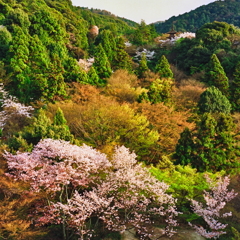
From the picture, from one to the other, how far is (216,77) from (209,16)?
70.6 meters

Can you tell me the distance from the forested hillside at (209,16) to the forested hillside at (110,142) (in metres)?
48.8

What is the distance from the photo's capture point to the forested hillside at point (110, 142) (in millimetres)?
10172

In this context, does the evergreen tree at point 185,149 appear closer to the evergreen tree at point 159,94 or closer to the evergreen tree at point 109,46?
the evergreen tree at point 159,94

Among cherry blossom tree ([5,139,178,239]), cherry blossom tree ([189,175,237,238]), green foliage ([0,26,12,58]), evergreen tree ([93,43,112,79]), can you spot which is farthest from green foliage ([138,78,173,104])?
green foliage ([0,26,12,58])

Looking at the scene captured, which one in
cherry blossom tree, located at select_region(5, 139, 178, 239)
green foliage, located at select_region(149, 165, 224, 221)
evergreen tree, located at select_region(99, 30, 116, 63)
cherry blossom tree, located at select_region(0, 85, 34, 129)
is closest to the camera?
cherry blossom tree, located at select_region(5, 139, 178, 239)

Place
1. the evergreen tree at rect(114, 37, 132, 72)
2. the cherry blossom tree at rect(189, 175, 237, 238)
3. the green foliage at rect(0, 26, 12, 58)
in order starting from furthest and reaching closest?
the evergreen tree at rect(114, 37, 132, 72) → the green foliage at rect(0, 26, 12, 58) → the cherry blossom tree at rect(189, 175, 237, 238)

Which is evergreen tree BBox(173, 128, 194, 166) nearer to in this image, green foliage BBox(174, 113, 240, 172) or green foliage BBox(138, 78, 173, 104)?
green foliage BBox(174, 113, 240, 172)

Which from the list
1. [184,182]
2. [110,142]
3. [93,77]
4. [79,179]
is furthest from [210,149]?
[93,77]

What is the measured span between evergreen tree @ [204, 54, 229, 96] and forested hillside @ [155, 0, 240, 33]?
5708cm

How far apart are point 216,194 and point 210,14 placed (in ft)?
300

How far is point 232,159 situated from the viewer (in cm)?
1534

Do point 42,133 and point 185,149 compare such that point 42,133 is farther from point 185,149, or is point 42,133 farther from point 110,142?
point 185,149

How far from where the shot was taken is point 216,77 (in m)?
27.6

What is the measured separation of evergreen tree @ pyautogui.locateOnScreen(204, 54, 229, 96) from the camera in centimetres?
2702
